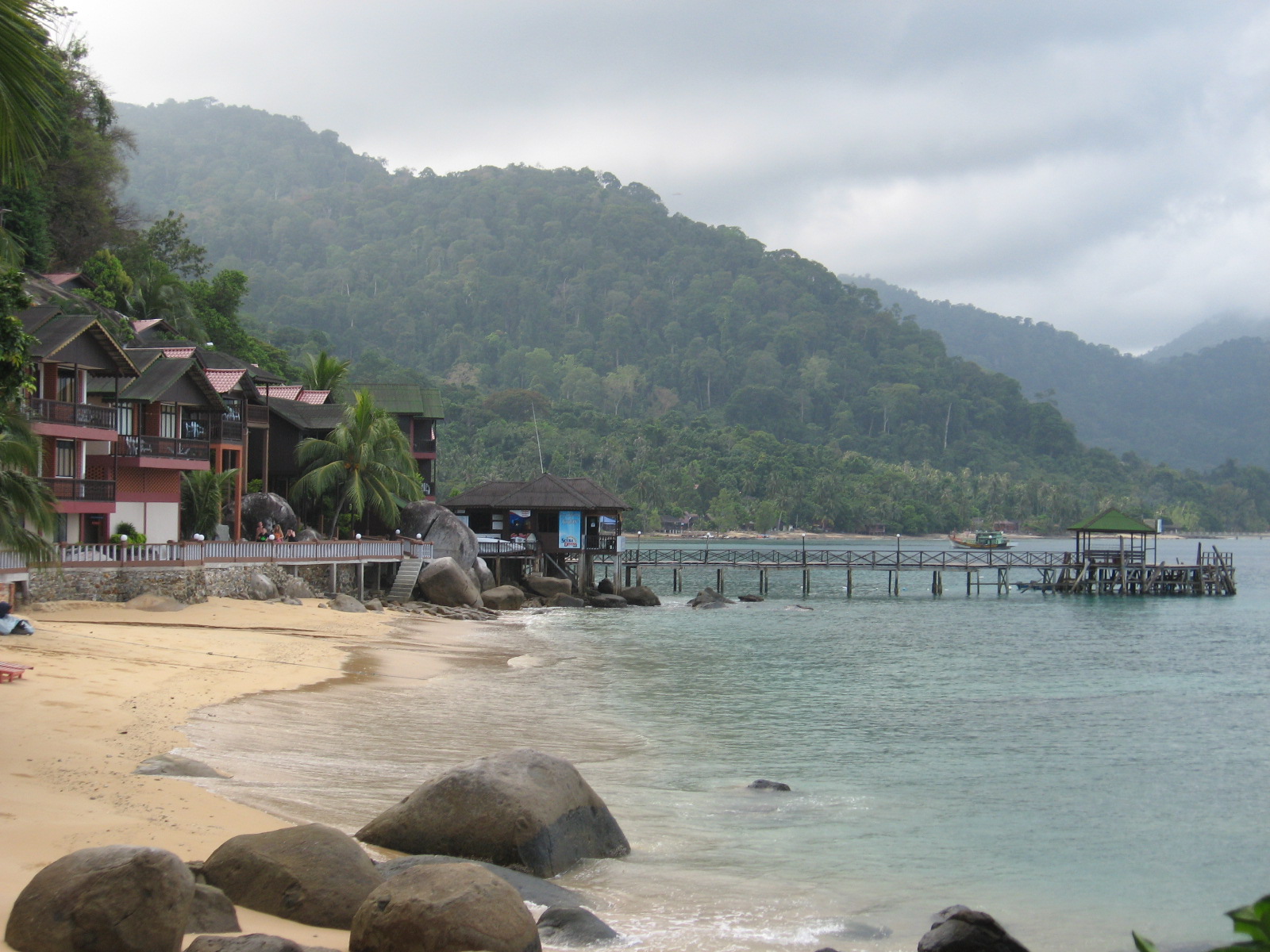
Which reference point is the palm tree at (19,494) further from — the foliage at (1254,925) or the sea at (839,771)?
the foliage at (1254,925)

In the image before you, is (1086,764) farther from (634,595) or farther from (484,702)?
(634,595)

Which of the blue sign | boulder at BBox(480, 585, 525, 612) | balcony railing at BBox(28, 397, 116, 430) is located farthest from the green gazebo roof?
balcony railing at BBox(28, 397, 116, 430)

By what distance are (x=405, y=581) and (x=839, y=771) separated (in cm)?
2545

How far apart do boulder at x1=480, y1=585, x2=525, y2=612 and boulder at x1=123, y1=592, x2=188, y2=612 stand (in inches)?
628

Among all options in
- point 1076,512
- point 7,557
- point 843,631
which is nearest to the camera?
point 7,557

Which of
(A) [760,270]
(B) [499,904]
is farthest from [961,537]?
(B) [499,904]

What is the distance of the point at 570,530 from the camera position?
50.6 m

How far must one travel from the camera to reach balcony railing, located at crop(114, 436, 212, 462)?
100 ft

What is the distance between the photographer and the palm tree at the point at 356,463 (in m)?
42.5

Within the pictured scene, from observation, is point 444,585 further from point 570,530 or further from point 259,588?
point 570,530

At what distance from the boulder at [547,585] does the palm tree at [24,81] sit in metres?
43.1

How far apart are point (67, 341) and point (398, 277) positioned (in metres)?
161

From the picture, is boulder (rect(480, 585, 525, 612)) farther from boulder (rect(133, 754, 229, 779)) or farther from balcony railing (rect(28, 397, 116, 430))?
boulder (rect(133, 754, 229, 779))

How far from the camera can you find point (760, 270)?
19988 centimetres
